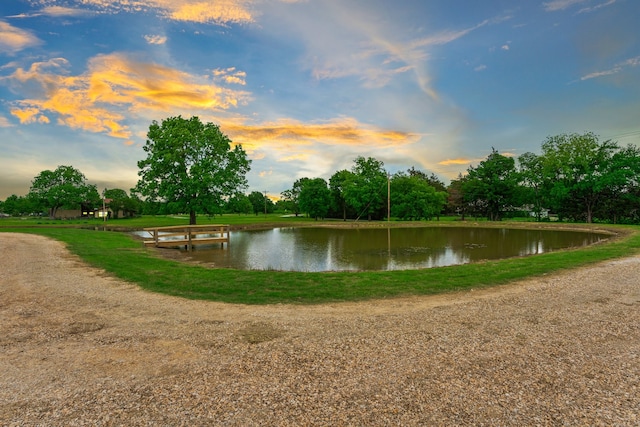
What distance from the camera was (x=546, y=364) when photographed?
395 cm

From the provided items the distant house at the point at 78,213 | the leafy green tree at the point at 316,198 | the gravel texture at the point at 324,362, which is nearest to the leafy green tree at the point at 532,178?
the leafy green tree at the point at 316,198

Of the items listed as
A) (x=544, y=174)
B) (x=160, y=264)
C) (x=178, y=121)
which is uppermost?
(x=178, y=121)

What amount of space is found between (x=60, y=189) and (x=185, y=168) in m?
44.8

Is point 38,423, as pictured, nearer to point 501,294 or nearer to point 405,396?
point 405,396

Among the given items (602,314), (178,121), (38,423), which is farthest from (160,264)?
(178,121)

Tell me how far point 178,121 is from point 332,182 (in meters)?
36.5

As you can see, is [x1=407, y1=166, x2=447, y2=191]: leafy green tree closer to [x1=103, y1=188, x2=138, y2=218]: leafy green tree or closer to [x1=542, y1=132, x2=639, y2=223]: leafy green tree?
[x1=542, y1=132, x2=639, y2=223]: leafy green tree

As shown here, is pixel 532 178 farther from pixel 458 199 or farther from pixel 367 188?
pixel 367 188

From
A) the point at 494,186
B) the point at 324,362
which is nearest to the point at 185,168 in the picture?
the point at 324,362

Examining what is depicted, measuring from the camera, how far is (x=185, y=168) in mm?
33562

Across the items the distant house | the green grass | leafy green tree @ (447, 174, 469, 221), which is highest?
leafy green tree @ (447, 174, 469, 221)

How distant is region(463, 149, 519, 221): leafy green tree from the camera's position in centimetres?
5466

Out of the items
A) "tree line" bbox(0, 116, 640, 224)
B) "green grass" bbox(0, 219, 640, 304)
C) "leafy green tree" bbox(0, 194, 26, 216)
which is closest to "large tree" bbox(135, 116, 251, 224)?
"tree line" bbox(0, 116, 640, 224)

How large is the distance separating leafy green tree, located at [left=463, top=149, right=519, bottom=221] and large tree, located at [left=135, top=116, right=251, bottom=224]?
43.2m
